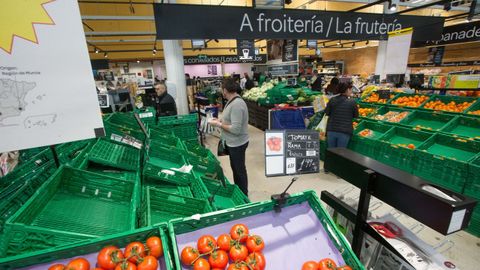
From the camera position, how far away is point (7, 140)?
1177 mm

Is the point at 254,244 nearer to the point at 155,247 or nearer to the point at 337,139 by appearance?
the point at 155,247

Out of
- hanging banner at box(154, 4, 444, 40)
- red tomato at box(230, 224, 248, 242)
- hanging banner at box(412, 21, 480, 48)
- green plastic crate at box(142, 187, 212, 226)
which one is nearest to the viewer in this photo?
red tomato at box(230, 224, 248, 242)

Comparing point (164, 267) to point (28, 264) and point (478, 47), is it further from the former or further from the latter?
point (478, 47)

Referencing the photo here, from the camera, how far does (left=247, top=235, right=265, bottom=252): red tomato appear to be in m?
1.04

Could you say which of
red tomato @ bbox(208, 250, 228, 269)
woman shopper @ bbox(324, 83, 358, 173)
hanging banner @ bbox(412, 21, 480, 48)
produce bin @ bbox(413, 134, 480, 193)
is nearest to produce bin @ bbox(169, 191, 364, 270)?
red tomato @ bbox(208, 250, 228, 269)

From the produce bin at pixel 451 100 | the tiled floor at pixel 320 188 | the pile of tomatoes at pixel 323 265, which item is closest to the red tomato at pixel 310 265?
the pile of tomatoes at pixel 323 265

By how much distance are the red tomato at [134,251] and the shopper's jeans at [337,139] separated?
13.1 feet

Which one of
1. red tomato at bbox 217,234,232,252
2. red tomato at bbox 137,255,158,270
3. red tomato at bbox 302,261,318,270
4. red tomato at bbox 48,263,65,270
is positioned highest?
red tomato at bbox 48,263,65,270

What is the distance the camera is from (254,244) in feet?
3.41

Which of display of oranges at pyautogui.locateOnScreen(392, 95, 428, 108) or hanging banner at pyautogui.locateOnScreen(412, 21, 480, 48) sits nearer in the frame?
display of oranges at pyautogui.locateOnScreen(392, 95, 428, 108)

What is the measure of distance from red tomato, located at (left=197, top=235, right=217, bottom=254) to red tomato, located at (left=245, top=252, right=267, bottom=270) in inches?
6.1

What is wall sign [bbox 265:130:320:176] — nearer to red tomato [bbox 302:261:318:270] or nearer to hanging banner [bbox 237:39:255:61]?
red tomato [bbox 302:261:318:270]

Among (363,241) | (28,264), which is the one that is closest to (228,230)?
(363,241)

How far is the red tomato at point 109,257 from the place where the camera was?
2.94 feet
